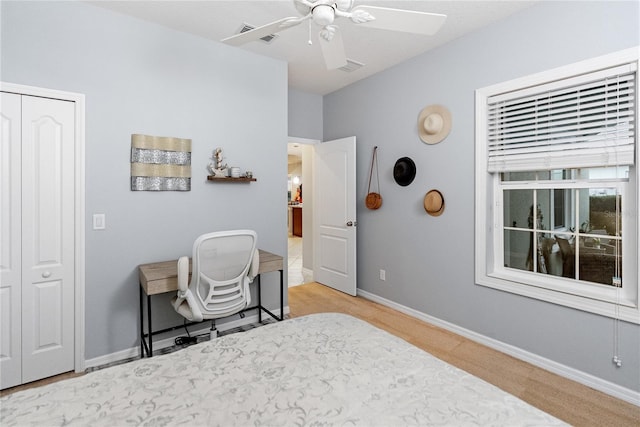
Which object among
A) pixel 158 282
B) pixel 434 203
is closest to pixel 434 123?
pixel 434 203

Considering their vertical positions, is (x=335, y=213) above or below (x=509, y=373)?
above

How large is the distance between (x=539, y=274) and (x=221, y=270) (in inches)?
98.0

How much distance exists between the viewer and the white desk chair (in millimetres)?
2197

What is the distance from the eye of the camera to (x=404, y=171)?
336 cm

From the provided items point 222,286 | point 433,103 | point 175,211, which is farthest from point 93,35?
point 433,103

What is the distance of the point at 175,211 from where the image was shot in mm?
2766

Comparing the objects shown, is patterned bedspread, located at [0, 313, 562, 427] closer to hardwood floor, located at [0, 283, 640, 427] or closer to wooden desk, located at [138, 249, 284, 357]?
wooden desk, located at [138, 249, 284, 357]

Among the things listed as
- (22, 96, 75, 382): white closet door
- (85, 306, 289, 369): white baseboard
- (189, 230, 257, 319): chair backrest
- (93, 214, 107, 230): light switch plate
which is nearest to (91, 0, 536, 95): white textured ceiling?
(22, 96, 75, 382): white closet door

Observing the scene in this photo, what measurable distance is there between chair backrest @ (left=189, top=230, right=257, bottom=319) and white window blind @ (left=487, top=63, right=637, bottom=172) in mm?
2161

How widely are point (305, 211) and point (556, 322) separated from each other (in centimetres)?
360

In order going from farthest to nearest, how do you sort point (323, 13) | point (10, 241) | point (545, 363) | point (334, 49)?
point (545, 363) → point (10, 241) → point (334, 49) → point (323, 13)

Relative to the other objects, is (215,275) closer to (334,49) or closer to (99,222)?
(99,222)

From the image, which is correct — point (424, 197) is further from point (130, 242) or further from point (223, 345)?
point (130, 242)

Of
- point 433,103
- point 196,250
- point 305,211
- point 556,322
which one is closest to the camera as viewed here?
point 196,250
